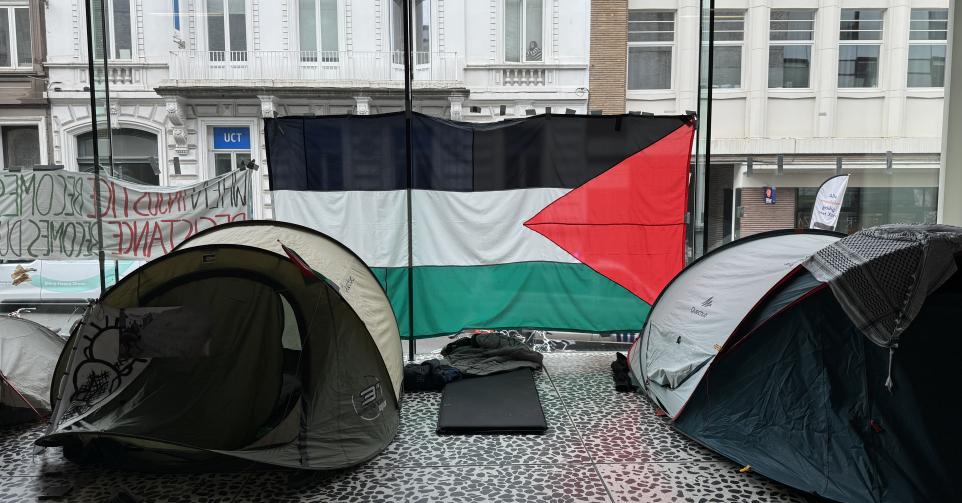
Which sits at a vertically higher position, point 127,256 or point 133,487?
point 127,256

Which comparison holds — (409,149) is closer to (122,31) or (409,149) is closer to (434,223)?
(434,223)

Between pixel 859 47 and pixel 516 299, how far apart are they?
25.9 feet

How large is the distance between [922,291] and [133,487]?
12.0ft

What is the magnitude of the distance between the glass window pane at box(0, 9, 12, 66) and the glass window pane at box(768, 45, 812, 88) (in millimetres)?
11453

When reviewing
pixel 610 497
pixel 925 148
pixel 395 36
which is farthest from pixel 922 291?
pixel 395 36

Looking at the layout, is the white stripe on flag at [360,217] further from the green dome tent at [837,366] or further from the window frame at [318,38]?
the window frame at [318,38]

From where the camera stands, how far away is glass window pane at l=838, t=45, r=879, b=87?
852 centimetres

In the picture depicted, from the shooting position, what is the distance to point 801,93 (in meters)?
8.73

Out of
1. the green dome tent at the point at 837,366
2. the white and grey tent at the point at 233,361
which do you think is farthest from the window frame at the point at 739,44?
the white and grey tent at the point at 233,361

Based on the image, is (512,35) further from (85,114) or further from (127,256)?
(85,114)

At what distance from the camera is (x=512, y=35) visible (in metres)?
7.79

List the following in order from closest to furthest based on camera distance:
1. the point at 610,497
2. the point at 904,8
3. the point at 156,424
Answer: the point at 610,497 < the point at 156,424 < the point at 904,8

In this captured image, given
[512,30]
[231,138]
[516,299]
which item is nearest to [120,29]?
[231,138]

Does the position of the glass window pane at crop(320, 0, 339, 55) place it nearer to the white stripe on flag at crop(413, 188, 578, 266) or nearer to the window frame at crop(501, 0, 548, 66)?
the window frame at crop(501, 0, 548, 66)
